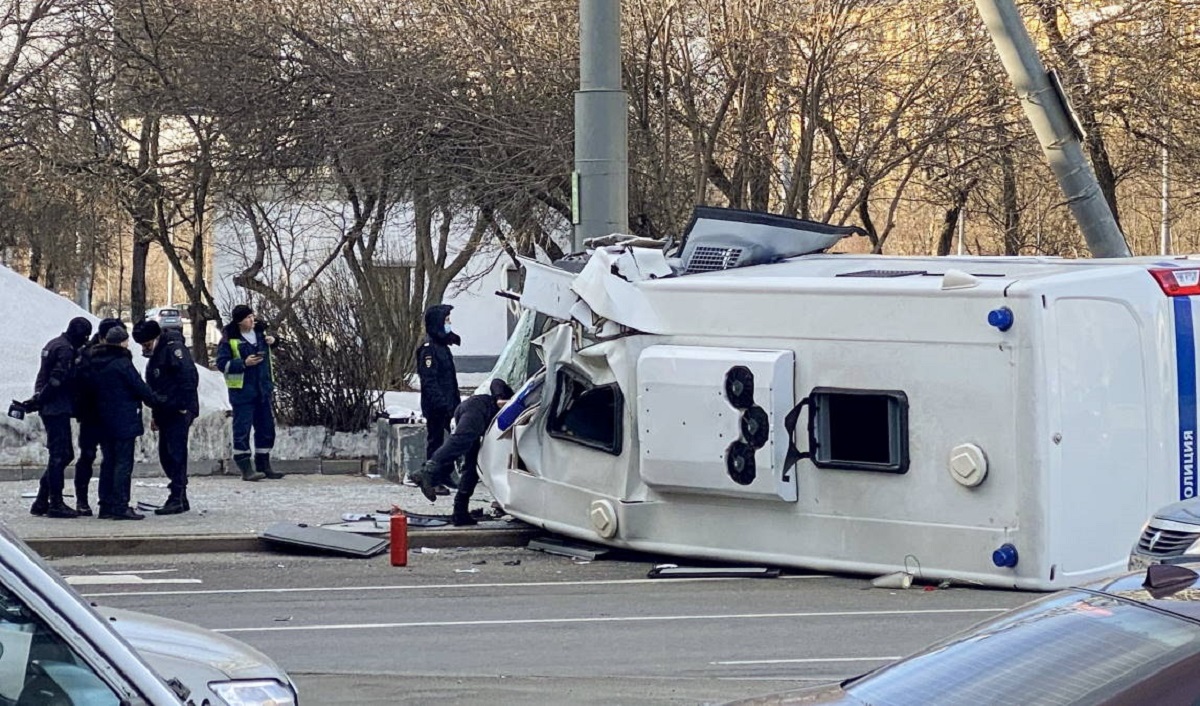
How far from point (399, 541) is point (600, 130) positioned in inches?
A: 162

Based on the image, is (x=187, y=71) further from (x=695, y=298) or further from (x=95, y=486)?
(x=695, y=298)

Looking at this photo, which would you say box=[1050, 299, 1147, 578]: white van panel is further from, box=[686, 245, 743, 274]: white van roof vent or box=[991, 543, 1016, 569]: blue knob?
box=[686, 245, 743, 274]: white van roof vent

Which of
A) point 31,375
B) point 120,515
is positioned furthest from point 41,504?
point 31,375

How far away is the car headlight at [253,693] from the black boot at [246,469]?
12.0 m

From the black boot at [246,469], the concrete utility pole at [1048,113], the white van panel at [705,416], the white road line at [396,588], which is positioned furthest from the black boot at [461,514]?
the concrete utility pole at [1048,113]

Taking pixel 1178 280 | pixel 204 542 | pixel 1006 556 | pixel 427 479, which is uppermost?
pixel 1178 280

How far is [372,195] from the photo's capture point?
2097cm

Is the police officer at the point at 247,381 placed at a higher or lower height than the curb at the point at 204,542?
higher

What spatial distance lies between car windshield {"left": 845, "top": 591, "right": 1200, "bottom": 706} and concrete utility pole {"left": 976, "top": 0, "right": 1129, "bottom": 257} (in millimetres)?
8658

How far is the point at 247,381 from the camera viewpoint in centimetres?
1524

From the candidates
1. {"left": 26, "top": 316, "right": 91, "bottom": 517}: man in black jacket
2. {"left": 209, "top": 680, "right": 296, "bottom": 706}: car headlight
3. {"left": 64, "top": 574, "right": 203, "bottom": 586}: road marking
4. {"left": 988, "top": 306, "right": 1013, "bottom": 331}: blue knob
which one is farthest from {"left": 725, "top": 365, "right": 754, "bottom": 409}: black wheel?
{"left": 209, "top": 680, "right": 296, "bottom": 706}: car headlight

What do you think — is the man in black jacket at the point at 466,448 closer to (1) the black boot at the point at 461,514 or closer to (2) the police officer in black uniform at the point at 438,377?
(1) the black boot at the point at 461,514

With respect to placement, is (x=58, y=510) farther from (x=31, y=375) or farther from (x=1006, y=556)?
(x=1006, y=556)

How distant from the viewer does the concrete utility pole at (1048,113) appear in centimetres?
1164
